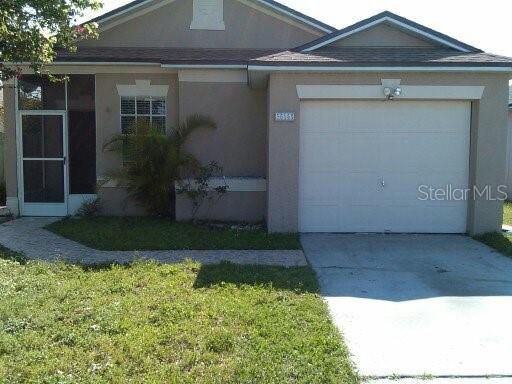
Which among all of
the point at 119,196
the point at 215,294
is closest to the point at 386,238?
the point at 215,294

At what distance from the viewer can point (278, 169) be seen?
30.7 ft

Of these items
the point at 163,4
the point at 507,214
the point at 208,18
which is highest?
the point at 163,4

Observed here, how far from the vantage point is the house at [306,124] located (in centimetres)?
→ 927

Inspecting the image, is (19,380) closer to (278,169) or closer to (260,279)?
(260,279)

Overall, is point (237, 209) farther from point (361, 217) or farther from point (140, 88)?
point (140, 88)

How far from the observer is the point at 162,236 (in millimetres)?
9305

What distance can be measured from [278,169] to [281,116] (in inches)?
38.3

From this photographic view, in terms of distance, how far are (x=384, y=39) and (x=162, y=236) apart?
5.97 metres

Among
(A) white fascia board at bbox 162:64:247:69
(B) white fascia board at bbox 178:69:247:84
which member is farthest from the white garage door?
(B) white fascia board at bbox 178:69:247:84

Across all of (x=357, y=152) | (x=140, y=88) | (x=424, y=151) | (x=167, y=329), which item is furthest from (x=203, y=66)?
(x=167, y=329)

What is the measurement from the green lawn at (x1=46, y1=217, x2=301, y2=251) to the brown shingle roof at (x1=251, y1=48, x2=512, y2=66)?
3.14 m

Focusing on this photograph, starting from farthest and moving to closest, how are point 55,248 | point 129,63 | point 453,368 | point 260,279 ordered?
point 129,63 → point 55,248 → point 260,279 → point 453,368

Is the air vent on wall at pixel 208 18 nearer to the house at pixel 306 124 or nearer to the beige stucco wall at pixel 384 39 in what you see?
the house at pixel 306 124

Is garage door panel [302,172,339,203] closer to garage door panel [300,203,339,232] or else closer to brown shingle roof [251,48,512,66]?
garage door panel [300,203,339,232]
